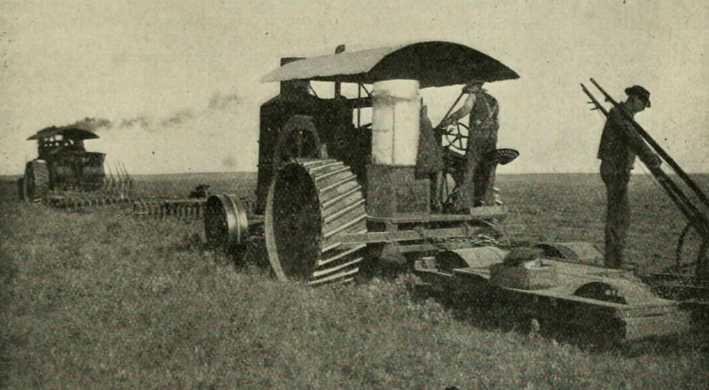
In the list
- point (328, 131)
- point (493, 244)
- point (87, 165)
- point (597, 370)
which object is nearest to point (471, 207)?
point (493, 244)

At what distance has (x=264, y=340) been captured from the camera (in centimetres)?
604

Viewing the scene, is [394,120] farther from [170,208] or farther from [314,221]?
[170,208]

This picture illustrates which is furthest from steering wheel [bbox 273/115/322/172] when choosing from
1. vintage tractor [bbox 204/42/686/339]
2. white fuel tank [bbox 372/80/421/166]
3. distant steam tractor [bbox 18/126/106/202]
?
distant steam tractor [bbox 18/126/106/202]

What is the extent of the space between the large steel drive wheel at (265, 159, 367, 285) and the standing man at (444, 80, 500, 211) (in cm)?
179

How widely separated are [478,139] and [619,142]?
1964mm

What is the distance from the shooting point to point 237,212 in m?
10.3

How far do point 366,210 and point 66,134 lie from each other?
22.0 m

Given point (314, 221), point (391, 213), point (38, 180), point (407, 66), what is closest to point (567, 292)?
point (391, 213)

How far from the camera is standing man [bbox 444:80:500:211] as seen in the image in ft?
30.7

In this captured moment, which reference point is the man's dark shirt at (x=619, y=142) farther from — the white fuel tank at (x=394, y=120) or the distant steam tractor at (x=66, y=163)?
the distant steam tractor at (x=66, y=163)

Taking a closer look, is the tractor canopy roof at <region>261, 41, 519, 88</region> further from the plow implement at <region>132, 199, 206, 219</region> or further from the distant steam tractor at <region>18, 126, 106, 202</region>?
the distant steam tractor at <region>18, 126, 106, 202</region>

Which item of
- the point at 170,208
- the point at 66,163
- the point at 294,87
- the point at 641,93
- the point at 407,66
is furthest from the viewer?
the point at 66,163

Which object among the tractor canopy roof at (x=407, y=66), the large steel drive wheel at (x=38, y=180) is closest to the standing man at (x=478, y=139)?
the tractor canopy roof at (x=407, y=66)

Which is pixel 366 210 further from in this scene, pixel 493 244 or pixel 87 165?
pixel 87 165
